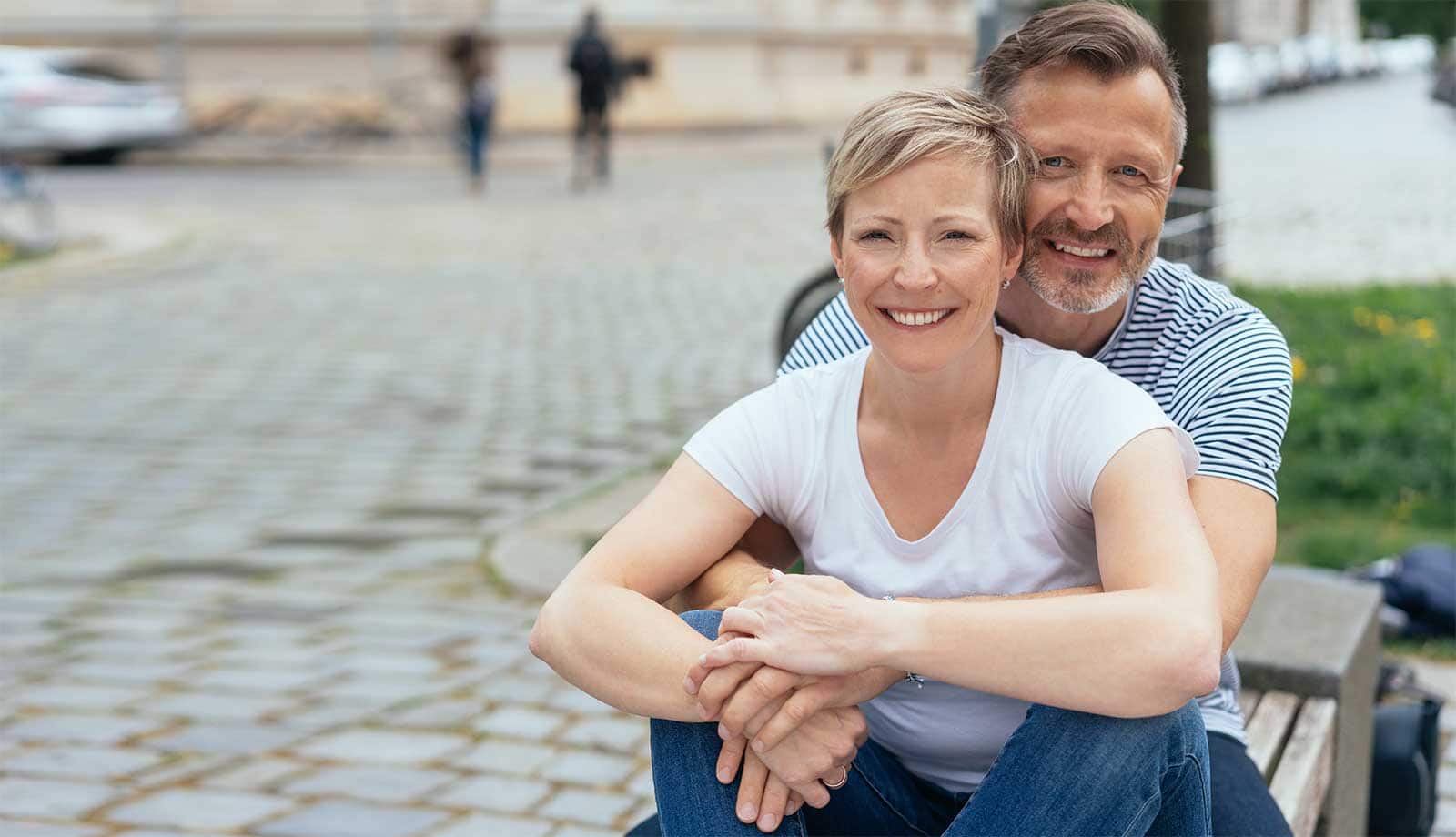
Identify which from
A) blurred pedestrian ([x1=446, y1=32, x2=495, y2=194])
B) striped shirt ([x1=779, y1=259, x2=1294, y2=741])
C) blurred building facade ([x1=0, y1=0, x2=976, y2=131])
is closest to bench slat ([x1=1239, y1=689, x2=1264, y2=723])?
striped shirt ([x1=779, y1=259, x2=1294, y2=741])

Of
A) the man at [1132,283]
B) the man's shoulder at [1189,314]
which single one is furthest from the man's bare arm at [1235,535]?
the man's shoulder at [1189,314]

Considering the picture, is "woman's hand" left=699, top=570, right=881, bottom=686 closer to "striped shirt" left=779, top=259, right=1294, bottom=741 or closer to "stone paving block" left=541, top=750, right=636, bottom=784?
"striped shirt" left=779, top=259, right=1294, bottom=741

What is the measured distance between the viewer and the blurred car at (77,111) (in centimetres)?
2430

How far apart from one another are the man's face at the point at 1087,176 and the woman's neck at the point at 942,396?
17 centimetres

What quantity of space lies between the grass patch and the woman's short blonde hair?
378 centimetres

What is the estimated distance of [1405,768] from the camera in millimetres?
4004

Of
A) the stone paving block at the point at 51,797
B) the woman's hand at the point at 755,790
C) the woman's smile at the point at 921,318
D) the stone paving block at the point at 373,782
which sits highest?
the woman's smile at the point at 921,318

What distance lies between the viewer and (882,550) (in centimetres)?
251

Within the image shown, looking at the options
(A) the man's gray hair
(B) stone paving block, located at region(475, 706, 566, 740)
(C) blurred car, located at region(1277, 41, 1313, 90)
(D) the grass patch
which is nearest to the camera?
(A) the man's gray hair

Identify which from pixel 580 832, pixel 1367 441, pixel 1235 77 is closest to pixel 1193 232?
pixel 1367 441

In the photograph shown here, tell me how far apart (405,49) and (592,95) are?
34.2 ft

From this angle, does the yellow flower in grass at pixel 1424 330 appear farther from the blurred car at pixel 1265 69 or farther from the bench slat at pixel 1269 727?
the blurred car at pixel 1265 69

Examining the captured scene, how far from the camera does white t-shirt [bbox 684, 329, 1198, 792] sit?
2443mm

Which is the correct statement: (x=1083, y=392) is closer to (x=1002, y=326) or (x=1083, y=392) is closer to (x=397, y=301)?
(x=1002, y=326)
